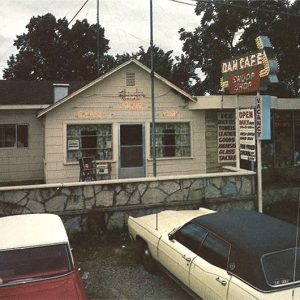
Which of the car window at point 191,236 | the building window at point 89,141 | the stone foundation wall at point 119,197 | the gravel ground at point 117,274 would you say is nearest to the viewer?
the car window at point 191,236

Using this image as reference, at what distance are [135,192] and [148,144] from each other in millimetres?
5634

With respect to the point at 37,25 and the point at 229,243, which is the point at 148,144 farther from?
the point at 37,25

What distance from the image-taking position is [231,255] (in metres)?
5.40

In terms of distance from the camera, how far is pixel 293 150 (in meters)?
17.4

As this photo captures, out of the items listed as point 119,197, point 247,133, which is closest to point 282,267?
point 119,197

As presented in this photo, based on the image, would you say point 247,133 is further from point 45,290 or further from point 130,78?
point 45,290

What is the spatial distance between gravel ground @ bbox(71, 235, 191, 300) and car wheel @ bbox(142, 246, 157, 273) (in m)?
0.10

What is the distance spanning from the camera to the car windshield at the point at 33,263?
518 centimetres

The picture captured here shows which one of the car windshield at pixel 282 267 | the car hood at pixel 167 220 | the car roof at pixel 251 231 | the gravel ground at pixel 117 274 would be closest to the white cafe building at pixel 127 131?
the gravel ground at pixel 117 274

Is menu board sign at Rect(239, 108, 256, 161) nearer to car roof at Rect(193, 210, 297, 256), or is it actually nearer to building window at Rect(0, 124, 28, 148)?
car roof at Rect(193, 210, 297, 256)

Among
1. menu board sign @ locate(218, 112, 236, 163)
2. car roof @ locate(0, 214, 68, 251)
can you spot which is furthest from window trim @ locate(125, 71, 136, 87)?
car roof @ locate(0, 214, 68, 251)

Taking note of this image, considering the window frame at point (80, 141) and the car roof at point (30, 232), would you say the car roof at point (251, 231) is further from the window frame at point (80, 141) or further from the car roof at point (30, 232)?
the window frame at point (80, 141)

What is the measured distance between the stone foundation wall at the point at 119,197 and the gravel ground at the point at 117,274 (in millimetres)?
666

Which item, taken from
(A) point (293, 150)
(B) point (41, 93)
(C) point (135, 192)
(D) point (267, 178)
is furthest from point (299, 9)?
Answer: (C) point (135, 192)
